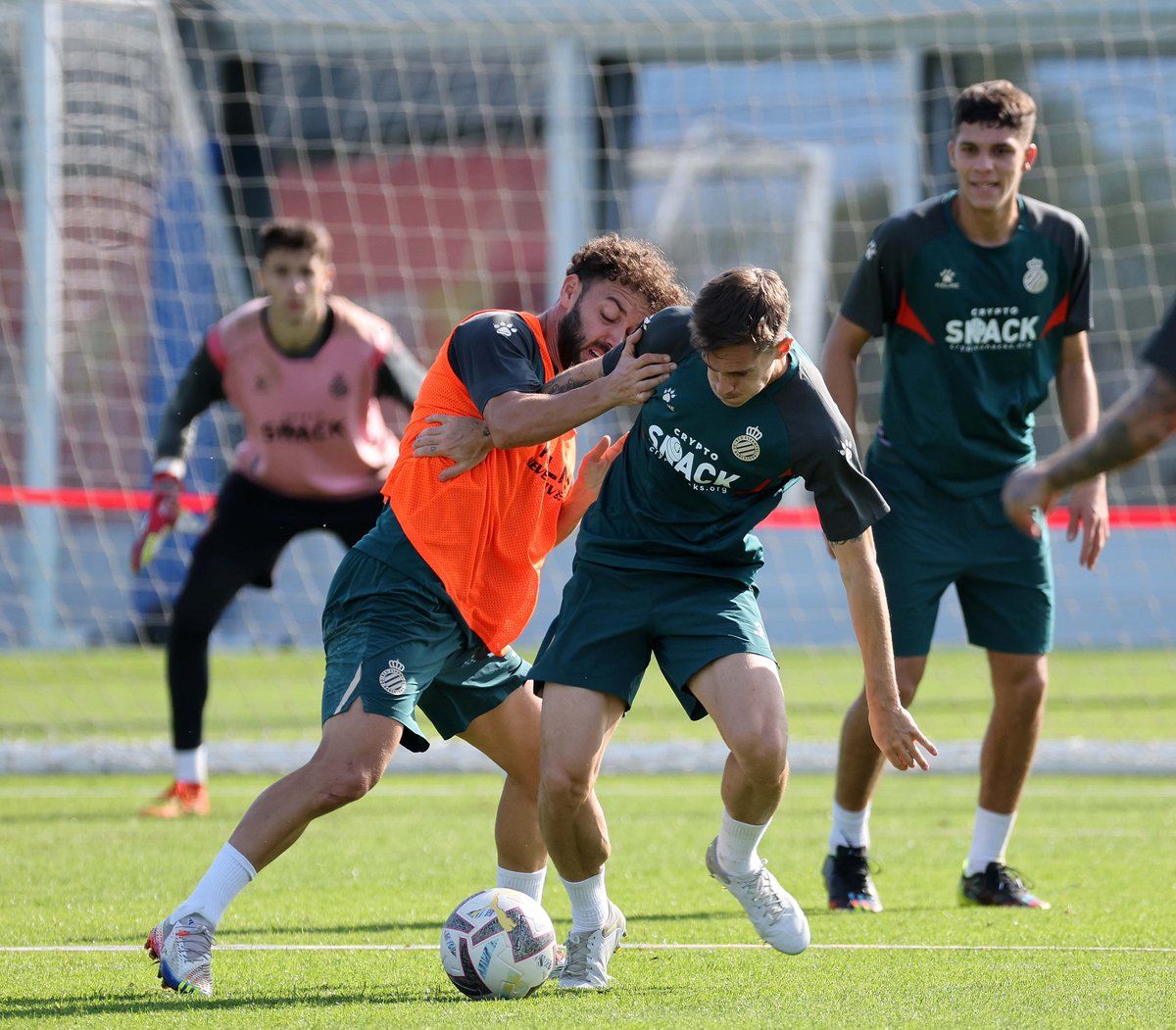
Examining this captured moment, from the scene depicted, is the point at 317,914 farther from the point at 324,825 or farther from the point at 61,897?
the point at 324,825

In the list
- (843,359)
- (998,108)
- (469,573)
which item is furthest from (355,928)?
(998,108)

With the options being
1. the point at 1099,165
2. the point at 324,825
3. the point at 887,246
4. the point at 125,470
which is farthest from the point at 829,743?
the point at 125,470

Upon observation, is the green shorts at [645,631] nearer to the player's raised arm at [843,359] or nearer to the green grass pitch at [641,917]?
the green grass pitch at [641,917]

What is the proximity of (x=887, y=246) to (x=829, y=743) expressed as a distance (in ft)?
13.4

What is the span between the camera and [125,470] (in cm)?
1593

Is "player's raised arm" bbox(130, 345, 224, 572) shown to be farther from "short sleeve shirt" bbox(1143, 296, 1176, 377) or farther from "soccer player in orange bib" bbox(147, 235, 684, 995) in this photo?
"short sleeve shirt" bbox(1143, 296, 1176, 377)

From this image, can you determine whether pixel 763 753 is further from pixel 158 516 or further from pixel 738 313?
pixel 158 516

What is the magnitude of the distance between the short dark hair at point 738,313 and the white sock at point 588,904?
54.3 inches

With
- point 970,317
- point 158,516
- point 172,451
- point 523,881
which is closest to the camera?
point 523,881

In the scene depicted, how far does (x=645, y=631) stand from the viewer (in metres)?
4.25

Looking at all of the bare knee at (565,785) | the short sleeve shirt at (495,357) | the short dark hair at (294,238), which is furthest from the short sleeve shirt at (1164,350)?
the short dark hair at (294,238)

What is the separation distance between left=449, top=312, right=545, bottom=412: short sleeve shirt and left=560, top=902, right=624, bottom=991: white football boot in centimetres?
134

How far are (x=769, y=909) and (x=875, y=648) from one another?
720 millimetres

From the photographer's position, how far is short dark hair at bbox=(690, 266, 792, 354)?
3.81 m
